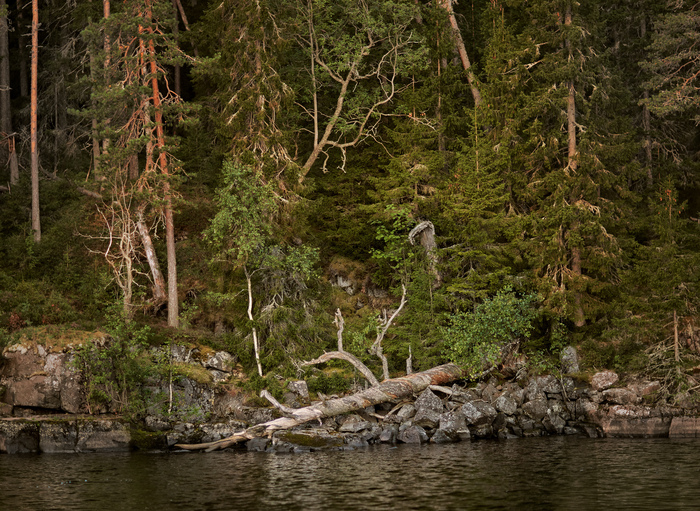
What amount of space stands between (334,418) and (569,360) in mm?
8403

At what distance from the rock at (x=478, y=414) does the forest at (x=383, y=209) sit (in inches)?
103

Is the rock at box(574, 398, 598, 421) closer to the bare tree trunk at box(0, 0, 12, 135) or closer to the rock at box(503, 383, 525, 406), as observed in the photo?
the rock at box(503, 383, 525, 406)

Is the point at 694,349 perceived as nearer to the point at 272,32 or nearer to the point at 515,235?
the point at 515,235

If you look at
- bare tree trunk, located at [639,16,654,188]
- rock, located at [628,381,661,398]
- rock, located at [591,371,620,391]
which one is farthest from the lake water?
bare tree trunk, located at [639,16,654,188]

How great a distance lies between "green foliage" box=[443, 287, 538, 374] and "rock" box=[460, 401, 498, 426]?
2.35 meters

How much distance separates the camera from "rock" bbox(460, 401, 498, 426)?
785 inches

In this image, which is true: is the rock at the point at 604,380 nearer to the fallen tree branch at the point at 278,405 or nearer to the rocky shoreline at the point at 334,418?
the rocky shoreline at the point at 334,418

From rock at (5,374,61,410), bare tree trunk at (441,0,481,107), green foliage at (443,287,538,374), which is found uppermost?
bare tree trunk at (441,0,481,107)

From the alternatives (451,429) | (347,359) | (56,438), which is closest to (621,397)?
(451,429)

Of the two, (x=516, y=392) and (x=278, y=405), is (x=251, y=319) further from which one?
(x=516, y=392)

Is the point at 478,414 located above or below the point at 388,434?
above

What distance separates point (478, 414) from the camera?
19953 mm

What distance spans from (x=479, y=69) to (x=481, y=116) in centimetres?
635

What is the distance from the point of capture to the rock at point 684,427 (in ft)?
62.4
